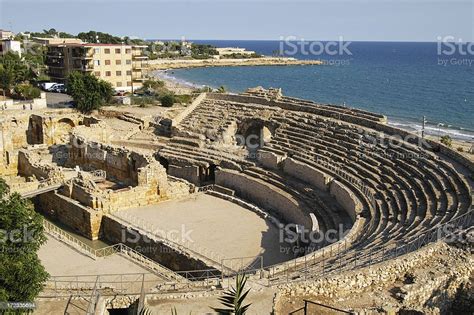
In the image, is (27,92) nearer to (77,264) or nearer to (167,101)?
(167,101)

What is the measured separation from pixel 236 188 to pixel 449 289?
17.4 metres

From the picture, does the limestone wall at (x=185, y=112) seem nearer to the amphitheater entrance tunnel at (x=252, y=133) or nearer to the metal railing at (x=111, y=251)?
the amphitheater entrance tunnel at (x=252, y=133)

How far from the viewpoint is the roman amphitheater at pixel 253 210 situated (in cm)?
1395

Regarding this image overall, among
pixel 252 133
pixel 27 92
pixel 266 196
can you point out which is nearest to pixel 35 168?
pixel 266 196

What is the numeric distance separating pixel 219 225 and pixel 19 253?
1388 cm

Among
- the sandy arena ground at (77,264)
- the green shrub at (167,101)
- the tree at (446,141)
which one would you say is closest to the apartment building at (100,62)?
the green shrub at (167,101)

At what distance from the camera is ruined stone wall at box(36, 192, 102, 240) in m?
26.1

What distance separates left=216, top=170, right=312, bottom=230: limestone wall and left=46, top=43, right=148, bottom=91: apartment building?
1371 inches

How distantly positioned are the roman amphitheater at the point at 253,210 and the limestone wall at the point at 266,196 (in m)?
0.09

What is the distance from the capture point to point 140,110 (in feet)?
170

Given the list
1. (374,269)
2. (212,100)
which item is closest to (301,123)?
(212,100)

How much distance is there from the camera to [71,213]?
89.7ft

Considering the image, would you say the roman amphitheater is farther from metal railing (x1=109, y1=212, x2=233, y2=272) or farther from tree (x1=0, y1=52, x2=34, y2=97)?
tree (x1=0, y1=52, x2=34, y2=97)

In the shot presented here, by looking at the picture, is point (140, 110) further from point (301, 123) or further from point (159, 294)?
point (159, 294)
